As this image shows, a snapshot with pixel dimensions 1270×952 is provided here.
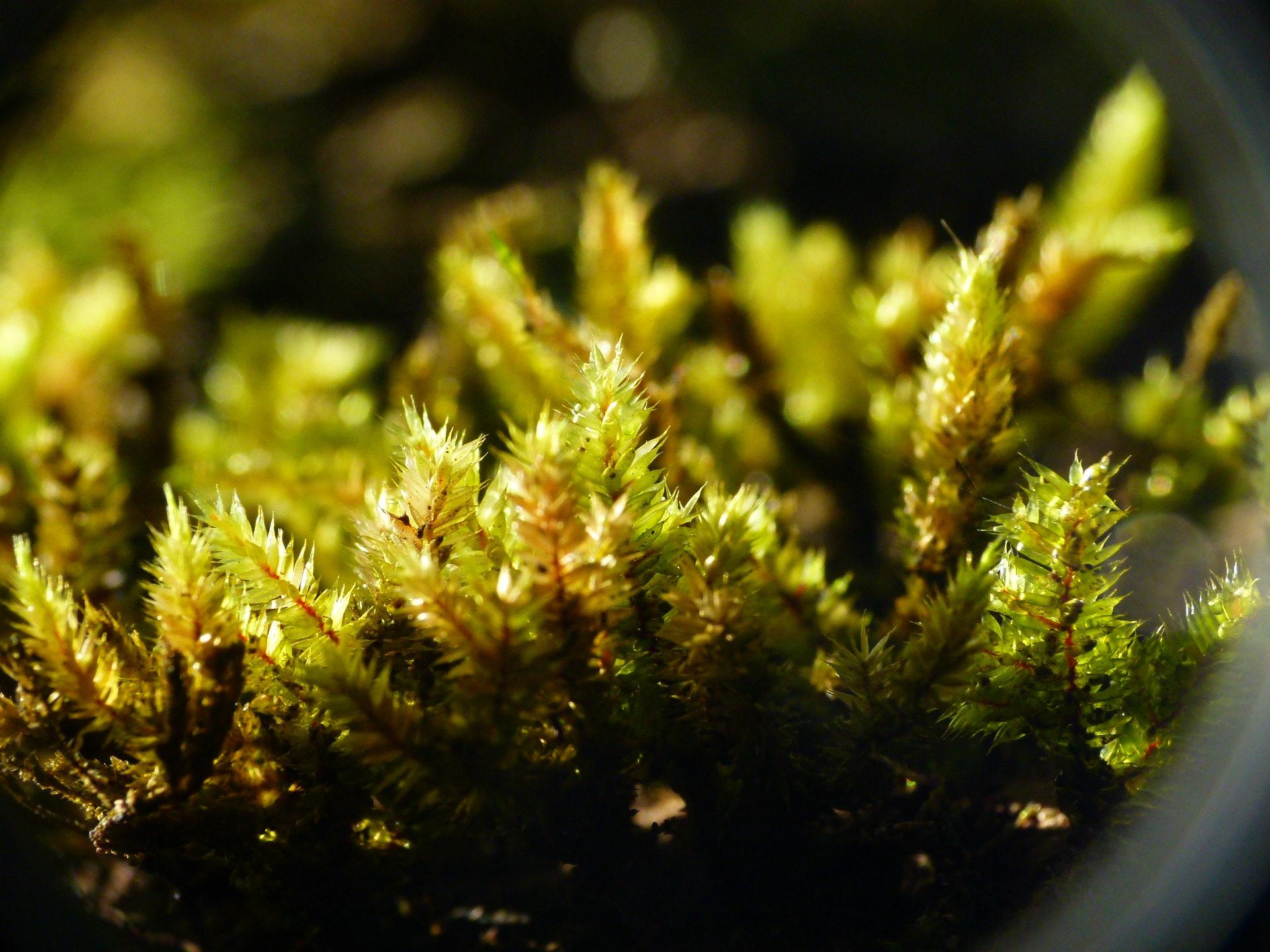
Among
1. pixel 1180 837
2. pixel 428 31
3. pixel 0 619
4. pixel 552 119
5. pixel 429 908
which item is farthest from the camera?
pixel 428 31

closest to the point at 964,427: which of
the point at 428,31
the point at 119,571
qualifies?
the point at 119,571

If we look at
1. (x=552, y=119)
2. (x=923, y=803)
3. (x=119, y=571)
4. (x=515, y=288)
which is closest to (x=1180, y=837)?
(x=923, y=803)

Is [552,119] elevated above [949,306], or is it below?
above

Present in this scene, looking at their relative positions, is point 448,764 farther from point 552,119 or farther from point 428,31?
point 428,31

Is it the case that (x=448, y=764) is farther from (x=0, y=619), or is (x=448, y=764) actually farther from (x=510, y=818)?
(x=0, y=619)

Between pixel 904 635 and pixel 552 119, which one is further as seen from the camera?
pixel 552 119

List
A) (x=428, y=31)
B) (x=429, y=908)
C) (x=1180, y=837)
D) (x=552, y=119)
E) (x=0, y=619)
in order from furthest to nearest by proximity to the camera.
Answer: (x=428, y=31) < (x=552, y=119) < (x=0, y=619) < (x=429, y=908) < (x=1180, y=837)

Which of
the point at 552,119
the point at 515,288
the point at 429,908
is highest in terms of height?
the point at 552,119
